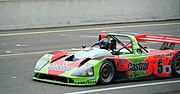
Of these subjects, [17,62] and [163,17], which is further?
[163,17]

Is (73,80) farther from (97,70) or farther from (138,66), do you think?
(138,66)

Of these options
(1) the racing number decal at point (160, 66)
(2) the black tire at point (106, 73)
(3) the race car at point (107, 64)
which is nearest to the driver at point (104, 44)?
(3) the race car at point (107, 64)

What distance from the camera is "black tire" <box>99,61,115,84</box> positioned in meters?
12.6

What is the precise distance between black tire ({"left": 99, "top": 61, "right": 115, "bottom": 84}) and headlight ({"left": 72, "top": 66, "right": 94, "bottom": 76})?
0.95ft

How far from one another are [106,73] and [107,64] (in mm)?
215

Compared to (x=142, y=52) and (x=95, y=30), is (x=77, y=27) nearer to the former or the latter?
(x=95, y=30)

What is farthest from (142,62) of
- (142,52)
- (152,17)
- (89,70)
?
(152,17)

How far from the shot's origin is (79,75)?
12.3 meters

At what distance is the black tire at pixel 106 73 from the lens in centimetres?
1262

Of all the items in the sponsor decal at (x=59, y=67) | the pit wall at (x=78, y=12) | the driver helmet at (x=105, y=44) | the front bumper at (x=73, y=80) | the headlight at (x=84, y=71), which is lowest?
the front bumper at (x=73, y=80)

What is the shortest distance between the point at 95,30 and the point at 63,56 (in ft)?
40.7

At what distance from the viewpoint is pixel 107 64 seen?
1267cm

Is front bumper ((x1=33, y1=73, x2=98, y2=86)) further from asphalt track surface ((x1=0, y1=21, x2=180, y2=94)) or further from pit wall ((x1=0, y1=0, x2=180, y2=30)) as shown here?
pit wall ((x1=0, y1=0, x2=180, y2=30))

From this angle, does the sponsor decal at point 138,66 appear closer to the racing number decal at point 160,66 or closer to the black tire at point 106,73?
the racing number decal at point 160,66
